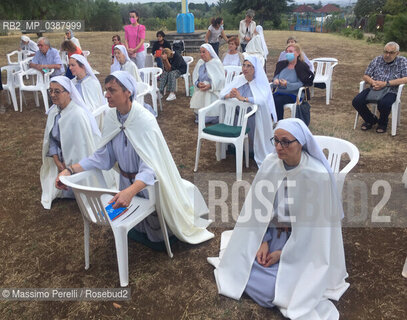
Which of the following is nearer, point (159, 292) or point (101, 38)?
point (159, 292)

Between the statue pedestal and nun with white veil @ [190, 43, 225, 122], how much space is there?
9857 millimetres

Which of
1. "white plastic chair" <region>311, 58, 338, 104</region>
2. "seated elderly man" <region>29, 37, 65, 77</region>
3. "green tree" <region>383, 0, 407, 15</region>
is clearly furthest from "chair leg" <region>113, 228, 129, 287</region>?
"green tree" <region>383, 0, 407, 15</region>

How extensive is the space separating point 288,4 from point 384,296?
3906cm

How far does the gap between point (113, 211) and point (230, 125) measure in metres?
2.53

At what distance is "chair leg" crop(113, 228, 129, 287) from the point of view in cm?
276

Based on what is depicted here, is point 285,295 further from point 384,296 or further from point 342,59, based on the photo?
point 342,59

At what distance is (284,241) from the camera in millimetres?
2779

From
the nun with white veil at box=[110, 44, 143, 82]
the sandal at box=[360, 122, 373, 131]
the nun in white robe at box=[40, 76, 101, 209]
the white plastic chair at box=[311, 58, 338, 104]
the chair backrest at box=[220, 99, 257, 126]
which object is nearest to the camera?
the nun in white robe at box=[40, 76, 101, 209]

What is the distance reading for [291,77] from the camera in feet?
18.4

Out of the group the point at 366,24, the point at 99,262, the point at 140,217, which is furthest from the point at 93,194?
the point at 366,24

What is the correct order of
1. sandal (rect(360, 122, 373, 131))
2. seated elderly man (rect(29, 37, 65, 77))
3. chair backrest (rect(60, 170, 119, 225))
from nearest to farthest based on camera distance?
chair backrest (rect(60, 170, 119, 225)), sandal (rect(360, 122, 373, 131)), seated elderly man (rect(29, 37, 65, 77))

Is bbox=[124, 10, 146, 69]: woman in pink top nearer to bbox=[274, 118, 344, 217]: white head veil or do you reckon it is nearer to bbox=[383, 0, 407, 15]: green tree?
bbox=[274, 118, 344, 217]: white head veil

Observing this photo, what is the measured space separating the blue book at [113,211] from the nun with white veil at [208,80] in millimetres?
3805

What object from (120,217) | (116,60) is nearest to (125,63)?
(116,60)
